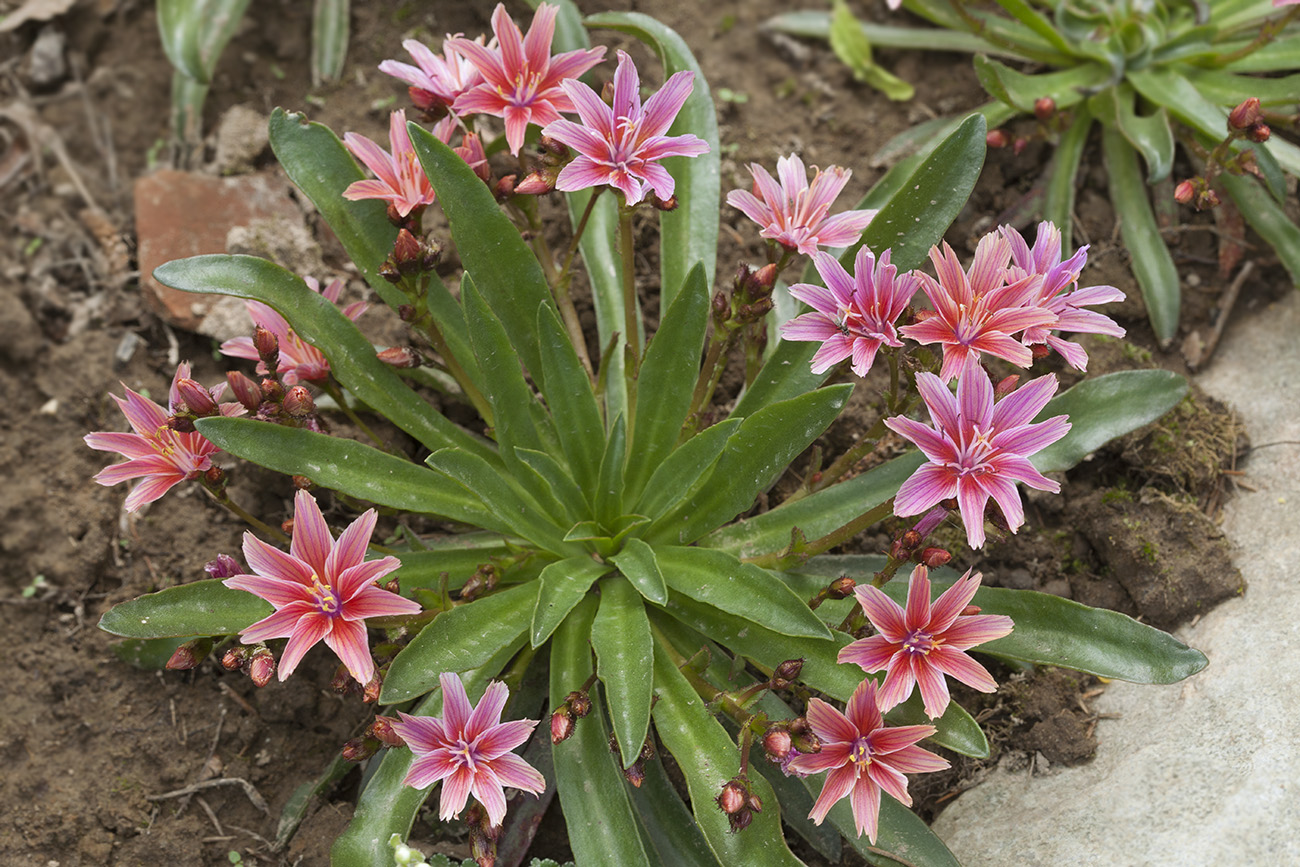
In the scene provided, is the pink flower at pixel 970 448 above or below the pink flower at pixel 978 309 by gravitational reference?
below

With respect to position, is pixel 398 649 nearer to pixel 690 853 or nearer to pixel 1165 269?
pixel 690 853

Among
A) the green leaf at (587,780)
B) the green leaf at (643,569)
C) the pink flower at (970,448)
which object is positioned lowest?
the green leaf at (587,780)

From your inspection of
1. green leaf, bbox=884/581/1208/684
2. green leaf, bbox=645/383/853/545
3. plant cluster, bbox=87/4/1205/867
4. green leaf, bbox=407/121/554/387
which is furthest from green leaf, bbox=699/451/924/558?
green leaf, bbox=407/121/554/387

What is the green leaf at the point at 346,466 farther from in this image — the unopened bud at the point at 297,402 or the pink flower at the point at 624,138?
the pink flower at the point at 624,138

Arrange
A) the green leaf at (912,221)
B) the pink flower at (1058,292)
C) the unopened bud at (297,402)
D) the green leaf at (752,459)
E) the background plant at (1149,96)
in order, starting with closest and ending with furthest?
1. the pink flower at (1058,292)
2. the green leaf at (752,459)
3. the unopened bud at (297,402)
4. the green leaf at (912,221)
5. the background plant at (1149,96)

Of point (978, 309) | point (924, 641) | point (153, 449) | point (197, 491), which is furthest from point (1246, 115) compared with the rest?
point (197, 491)

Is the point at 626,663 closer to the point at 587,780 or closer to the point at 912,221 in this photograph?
the point at 587,780

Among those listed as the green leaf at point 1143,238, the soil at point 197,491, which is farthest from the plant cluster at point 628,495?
the green leaf at point 1143,238
